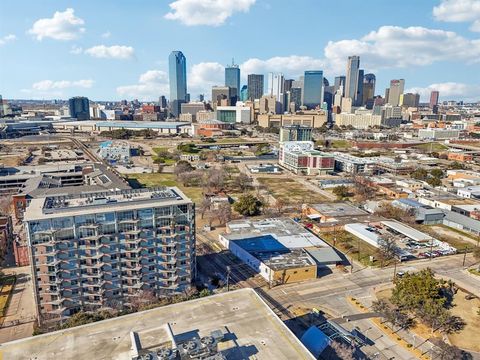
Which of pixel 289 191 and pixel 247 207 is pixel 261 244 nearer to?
pixel 247 207

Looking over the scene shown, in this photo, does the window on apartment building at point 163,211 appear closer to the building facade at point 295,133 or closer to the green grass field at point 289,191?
the green grass field at point 289,191

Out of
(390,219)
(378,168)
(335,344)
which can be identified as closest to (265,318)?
(335,344)

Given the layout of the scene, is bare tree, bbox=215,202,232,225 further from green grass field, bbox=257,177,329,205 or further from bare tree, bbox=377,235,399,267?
bare tree, bbox=377,235,399,267

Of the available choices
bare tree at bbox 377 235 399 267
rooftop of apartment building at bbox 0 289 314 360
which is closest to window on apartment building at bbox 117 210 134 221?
rooftop of apartment building at bbox 0 289 314 360

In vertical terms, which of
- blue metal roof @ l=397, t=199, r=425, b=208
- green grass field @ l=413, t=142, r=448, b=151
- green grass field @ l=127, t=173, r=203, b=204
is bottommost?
green grass field @ l=127, t=173, r=203, b=204

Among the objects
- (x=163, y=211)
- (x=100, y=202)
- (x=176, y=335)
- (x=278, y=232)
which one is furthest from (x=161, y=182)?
(x=176, y=335)

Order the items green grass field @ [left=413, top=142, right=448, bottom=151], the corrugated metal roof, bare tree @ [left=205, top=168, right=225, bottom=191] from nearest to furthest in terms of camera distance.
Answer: the corrugated metal roof < bare tree @ [left=205, top=168, right=225, bottom=191] < green grass field @ [left=413, top=142, right=448, bottom=151]

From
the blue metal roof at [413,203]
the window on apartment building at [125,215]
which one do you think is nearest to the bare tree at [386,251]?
the blue metal roof at [413,203]
